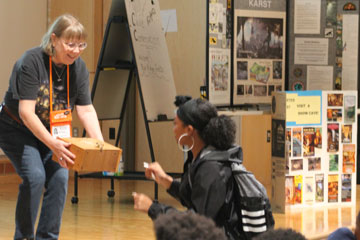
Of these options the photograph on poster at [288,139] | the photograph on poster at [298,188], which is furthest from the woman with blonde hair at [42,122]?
the photograph on poster at [298,188]

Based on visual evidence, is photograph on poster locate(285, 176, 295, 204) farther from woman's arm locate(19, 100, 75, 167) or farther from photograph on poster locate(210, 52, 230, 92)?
woman's arm locate(19, 100, 75, 167)

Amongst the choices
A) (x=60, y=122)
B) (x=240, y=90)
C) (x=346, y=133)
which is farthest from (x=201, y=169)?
(x=240, y=90)

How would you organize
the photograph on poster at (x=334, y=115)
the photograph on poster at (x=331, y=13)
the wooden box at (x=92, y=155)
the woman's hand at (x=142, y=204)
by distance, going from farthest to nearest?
the photograph on poster at (x=331, y=13), the photograph on poster at (x=334, y=115), the wooden box at (x=92, y=155), the woman's hand at (x=142, y=204)

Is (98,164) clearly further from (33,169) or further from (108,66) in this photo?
(108,66)

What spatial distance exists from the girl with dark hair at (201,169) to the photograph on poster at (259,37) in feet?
12.2

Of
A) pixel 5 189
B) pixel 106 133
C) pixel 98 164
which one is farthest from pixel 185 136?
pixel 106 133

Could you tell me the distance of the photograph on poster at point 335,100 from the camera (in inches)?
223

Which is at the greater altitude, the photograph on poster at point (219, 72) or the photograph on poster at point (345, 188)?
the photograph on poster at point (219, 72)

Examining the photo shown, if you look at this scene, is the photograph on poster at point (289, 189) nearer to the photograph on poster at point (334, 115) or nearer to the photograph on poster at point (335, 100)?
the photograph on poster at point (334, 115)

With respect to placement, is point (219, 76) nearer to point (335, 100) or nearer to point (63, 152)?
point (335, 100)

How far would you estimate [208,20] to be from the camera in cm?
586

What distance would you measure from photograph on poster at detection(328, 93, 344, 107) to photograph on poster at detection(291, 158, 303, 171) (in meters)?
0.55

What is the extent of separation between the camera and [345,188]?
5773 mm

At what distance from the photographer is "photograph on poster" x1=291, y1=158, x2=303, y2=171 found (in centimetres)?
549
